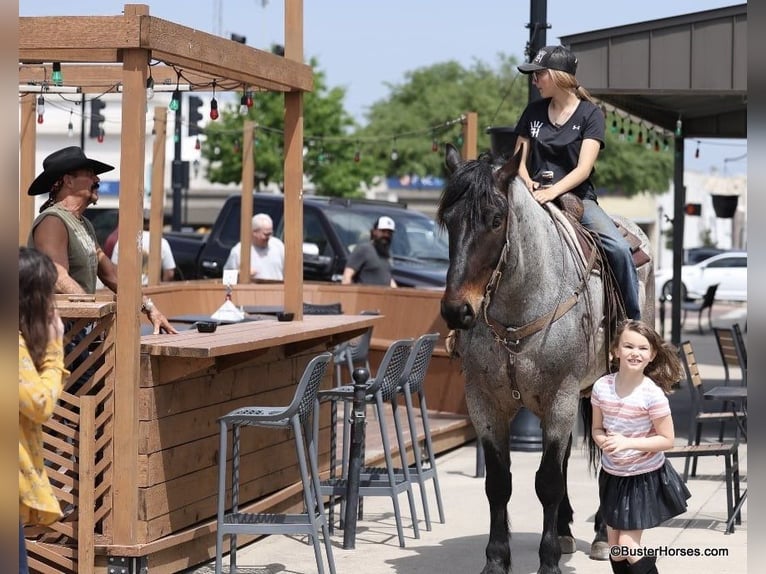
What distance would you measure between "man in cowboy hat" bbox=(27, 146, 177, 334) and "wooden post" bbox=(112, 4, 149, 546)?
390mm

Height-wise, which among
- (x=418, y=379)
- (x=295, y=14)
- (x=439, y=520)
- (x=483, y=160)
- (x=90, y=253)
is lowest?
(x=439, y=520)

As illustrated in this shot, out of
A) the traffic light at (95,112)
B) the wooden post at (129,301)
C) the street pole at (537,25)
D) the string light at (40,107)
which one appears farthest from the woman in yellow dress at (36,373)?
the traffic light at (95,112)

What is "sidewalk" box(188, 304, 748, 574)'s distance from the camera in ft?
25.2

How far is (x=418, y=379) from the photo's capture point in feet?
29.6

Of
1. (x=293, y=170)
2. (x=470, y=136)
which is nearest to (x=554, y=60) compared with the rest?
(x=293, y=170)

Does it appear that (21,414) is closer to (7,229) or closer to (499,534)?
(7,229)

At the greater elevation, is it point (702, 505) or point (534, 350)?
point (534, 350)

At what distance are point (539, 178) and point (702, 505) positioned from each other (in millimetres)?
3191

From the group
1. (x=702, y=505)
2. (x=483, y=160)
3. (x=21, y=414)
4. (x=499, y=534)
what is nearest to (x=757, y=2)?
(x=21, y=414)

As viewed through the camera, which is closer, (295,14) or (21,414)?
(21,414)

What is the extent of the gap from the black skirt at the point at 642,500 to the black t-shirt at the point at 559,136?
84.1 inches

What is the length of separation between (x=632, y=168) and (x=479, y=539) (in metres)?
50.5

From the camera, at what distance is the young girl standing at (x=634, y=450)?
598 centimetres

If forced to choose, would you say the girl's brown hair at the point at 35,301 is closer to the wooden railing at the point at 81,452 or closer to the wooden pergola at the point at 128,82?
the wooden railing at the point at 81,452
